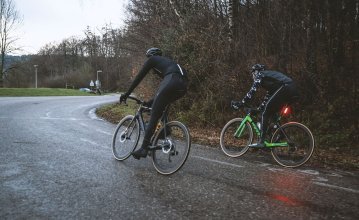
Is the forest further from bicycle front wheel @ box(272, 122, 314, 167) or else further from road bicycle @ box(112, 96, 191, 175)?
road bicycle @ box(112, 96, 191, 175)

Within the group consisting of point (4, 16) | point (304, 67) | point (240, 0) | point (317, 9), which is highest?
point (4, 16)

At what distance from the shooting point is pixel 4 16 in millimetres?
63188

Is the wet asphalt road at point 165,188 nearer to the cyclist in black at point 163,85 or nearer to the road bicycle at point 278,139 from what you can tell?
the road bicycle at point 278,139

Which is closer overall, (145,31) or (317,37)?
(317,37)

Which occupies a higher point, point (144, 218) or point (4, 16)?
point (4, 16)

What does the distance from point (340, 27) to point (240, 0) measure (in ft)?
16.5

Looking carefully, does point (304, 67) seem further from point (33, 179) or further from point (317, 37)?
point (33, 179)

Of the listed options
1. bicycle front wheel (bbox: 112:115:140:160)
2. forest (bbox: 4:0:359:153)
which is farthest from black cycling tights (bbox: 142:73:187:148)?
forest (bbox: 4:0:359:153)

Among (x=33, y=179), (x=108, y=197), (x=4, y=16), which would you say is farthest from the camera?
(x=4, y=16)

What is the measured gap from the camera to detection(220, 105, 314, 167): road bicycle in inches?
268

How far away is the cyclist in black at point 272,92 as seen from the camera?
6.97 metres

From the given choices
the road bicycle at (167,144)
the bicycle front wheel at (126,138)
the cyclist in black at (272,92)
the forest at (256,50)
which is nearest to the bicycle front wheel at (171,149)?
the road bicycle at (167,144)

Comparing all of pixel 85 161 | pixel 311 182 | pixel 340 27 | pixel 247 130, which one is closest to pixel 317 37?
pixel 340 27

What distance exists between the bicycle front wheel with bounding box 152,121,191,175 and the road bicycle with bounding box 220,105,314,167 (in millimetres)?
2103
